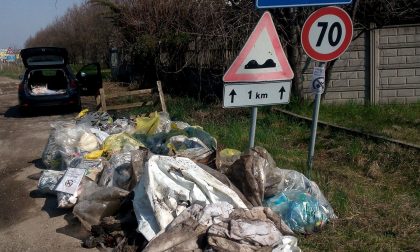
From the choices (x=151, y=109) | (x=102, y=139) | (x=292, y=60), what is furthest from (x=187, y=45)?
(x=102, y=139)

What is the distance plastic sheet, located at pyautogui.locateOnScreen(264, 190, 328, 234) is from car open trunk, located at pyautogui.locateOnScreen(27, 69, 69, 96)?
10886 millimetres

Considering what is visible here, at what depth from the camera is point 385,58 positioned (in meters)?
11.1

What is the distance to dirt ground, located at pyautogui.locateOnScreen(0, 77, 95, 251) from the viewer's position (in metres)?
4.89

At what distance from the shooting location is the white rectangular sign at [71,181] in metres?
5.60

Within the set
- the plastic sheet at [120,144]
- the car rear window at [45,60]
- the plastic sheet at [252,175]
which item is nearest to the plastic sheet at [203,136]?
the plastic sheet at [120,144]

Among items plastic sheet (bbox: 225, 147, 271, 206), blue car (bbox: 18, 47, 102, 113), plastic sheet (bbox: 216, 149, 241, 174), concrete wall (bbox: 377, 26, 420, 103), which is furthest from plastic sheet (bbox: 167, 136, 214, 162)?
blue car (bbox: 18, 47, 102, 113)

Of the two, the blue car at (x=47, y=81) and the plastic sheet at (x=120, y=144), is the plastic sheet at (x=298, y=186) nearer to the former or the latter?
the plastic sheet at (x=120, y=144)

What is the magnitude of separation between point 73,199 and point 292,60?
6861 millimetres

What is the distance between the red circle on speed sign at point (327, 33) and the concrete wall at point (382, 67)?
237 inches

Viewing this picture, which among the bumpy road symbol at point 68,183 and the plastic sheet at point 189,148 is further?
the plastic sheet at point 189,148

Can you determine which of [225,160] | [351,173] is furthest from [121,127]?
[351,173]

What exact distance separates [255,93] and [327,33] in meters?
1.11

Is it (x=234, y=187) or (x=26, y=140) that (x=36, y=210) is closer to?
(x=234, y=187)

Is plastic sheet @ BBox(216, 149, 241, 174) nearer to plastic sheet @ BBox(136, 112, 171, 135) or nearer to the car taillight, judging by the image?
plastic sheet @ BBox(136, 112, 171, 135)
